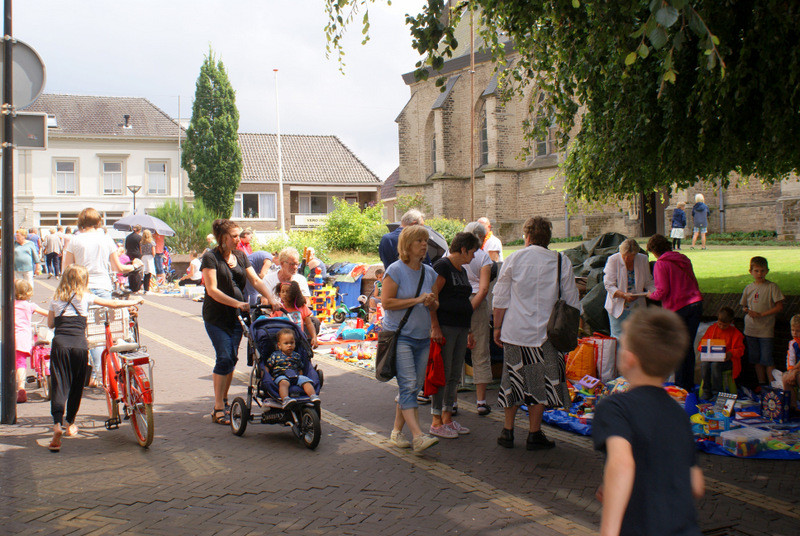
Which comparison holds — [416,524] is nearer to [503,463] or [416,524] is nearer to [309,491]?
[309,491]

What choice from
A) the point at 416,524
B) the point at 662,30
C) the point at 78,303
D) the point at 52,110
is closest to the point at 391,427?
the point at 416,524

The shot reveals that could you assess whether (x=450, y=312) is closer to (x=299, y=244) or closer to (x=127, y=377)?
(x=127, y=377)

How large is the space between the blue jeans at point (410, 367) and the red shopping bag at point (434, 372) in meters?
0.31

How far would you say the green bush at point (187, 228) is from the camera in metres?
34.5

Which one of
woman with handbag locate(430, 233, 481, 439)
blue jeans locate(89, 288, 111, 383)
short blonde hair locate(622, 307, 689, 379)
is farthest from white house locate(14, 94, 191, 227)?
short blonde hair locate(622, 307, 689, 379)

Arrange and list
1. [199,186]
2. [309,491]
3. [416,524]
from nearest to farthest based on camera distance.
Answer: [416,524] < [309,491] < [199,186]

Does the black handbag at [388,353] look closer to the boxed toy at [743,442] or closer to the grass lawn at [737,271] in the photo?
the boxed toy at [743,442]

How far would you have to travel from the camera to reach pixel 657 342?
2506 mm

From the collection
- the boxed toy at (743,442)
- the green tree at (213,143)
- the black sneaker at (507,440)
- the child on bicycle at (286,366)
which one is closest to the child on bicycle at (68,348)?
the child on bicycle at (286,366)

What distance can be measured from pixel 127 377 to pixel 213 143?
44193 mm

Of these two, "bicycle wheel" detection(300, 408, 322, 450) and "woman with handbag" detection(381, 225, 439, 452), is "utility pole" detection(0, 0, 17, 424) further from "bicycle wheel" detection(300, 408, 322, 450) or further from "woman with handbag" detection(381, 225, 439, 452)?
"woman with handbag" detection(381, 225, 439, 452)

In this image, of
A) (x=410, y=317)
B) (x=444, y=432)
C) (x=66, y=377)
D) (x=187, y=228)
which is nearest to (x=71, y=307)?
(x=66, y=377)

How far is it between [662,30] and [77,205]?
169 feet

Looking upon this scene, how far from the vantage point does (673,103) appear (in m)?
7.32
